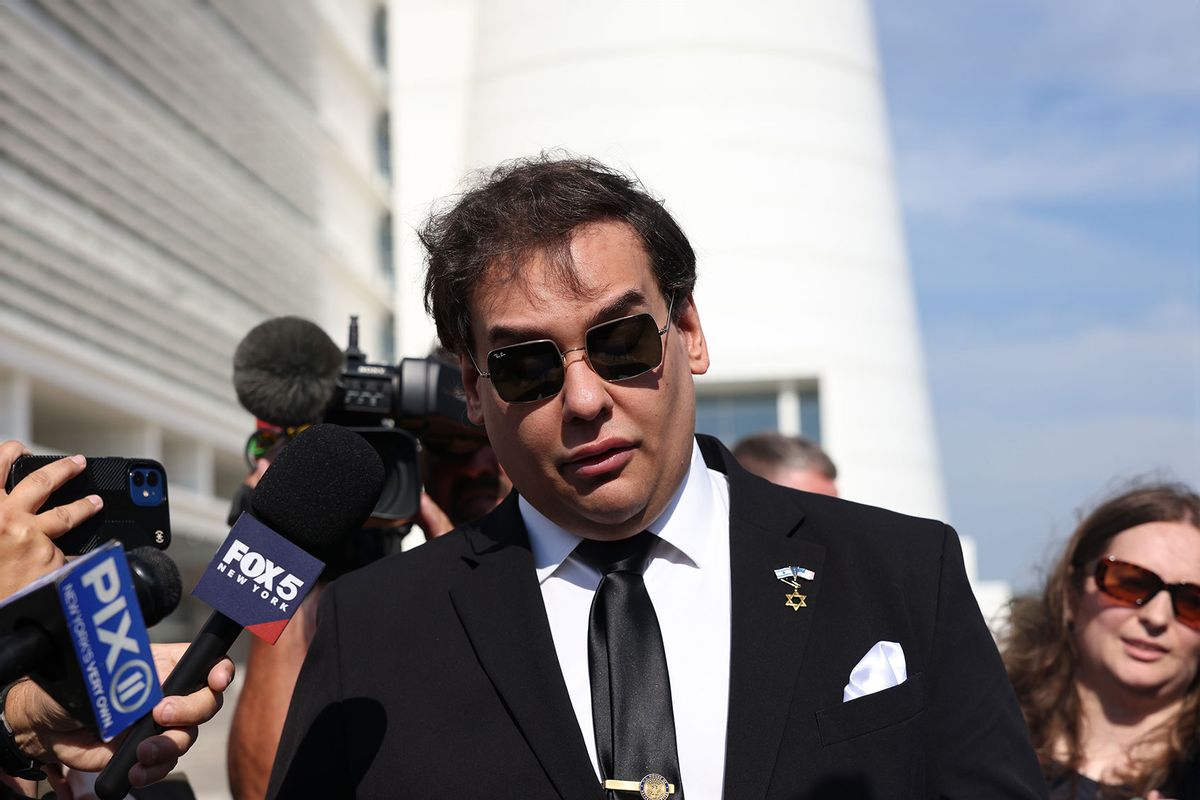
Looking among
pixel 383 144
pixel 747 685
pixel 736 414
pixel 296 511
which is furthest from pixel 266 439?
pixel 383 144

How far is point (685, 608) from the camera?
2350 millimetres

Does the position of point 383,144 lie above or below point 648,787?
above

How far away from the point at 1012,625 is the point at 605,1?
71.5ft

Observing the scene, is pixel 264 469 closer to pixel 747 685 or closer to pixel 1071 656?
pixel 747 685

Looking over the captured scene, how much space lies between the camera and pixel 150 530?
2.15 meters

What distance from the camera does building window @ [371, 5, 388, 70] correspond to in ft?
142

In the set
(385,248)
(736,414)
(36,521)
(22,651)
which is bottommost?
(22,651)

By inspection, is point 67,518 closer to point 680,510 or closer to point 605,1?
point 680,510

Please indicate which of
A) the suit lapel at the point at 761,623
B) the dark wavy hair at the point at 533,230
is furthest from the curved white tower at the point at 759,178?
the suit lapel at the point at 761,623

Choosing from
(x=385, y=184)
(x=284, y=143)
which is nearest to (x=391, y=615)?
(x=284, y=143)

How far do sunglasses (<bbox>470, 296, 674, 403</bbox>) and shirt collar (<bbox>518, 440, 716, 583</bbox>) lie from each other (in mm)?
212

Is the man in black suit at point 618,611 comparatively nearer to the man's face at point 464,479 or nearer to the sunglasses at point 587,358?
the sunglasses at point 587,358

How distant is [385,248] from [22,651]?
4321 cm

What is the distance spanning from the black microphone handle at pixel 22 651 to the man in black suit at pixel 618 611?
0.71 metres
